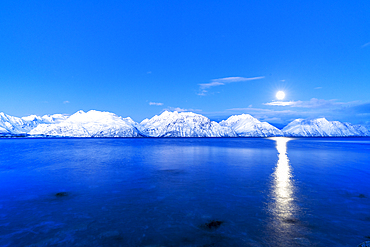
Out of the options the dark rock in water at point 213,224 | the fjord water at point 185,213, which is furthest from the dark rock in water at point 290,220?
the dark rock in water at point 213,224

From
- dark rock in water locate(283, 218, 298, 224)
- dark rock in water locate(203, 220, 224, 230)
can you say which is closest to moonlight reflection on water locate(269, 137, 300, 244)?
dark rock in water locate(283, 218, 298, 224)

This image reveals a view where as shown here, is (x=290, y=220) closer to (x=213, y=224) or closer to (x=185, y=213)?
(x=213, y=224)

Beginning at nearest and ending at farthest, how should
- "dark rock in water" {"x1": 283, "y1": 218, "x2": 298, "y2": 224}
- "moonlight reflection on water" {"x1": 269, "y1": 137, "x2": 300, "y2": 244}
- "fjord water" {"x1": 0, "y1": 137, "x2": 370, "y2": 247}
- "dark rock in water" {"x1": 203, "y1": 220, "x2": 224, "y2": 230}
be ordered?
1. "fjord water" {"x1": 0, "y1": 137, "x2": 370, "y2": 247}
2. "moonlight reflection on water" {"x1": 269, "y1": 137, "x2": 300, "y2": 244}
3. "dark rock in water" {"x1": 203, "y1": 220, "x2": 224, "y2": 230}
4. "dark rock in water" {"x1": 283, "y1": 218, "x2": 298, "y2": 224}

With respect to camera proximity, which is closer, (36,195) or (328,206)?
(328,206)

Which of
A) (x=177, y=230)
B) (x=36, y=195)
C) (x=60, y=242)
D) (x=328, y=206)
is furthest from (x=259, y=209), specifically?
(x=36, y=195)

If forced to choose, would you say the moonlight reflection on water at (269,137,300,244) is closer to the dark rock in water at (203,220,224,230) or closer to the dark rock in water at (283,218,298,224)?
the dark rock in water at (283,218,298,224)

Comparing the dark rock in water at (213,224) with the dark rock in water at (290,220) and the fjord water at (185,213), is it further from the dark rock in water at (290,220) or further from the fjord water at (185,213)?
the dark rock in water at (290,220)

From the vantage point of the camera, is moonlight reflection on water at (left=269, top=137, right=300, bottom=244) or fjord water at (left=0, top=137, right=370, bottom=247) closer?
fjord water at (left=0, top=137, right=370, bottom=247)

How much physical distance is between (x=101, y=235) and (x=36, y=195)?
1210cm

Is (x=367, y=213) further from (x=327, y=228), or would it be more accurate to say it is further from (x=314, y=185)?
(x=314, y=185)

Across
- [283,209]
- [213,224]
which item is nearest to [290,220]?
[283,209]

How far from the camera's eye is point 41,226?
1239 centimetres

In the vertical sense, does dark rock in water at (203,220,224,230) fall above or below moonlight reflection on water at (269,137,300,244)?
below

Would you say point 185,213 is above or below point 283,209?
below
